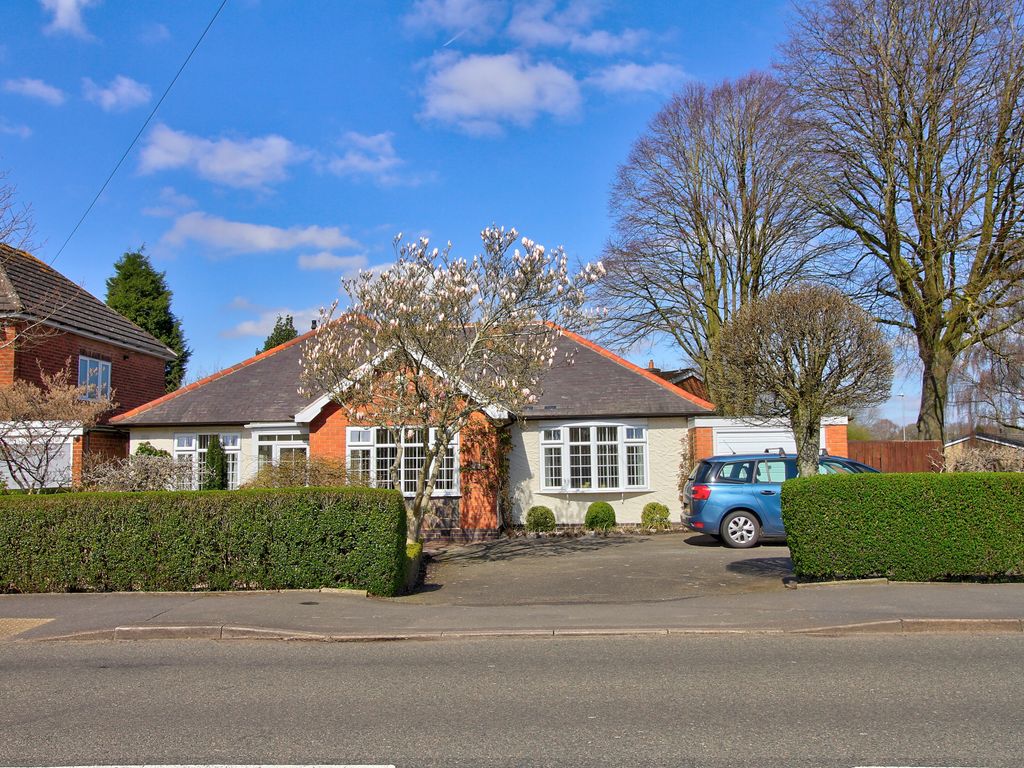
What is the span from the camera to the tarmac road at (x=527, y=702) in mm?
4754

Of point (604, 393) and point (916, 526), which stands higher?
point (604, 393)

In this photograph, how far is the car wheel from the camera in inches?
617

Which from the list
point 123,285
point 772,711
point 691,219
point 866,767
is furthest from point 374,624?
point 123,285

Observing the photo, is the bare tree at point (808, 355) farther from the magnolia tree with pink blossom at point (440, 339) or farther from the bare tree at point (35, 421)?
the bare tree at point (35, 421)

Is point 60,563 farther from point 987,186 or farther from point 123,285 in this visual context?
point 123,285

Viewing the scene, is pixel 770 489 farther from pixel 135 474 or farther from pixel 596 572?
pixel 135 474

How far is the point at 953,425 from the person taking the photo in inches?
2498

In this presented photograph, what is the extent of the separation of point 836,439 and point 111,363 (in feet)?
71.9

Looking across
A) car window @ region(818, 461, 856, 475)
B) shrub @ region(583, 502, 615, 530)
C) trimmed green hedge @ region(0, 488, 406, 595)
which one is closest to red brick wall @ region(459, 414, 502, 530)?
shrub @ region(583, 502, 615, 530)

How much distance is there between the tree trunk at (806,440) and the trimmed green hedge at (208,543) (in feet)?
19.2

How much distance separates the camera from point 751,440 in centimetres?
2058

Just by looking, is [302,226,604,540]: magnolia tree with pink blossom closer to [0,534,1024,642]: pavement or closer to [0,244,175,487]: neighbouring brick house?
[0,534,1024,642]: pavement

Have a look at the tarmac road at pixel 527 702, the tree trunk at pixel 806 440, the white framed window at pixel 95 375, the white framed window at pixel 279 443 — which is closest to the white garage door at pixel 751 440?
the tree trunk at pixel 806 440

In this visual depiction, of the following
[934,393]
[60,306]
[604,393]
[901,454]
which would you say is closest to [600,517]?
[604,393]
